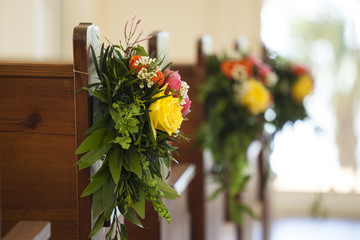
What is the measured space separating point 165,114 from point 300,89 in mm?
2228

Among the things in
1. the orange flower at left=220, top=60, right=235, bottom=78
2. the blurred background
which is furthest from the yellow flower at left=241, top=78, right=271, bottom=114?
the blurred background

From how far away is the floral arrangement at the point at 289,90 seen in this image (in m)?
3.17

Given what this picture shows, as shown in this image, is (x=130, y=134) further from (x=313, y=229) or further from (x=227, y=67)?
(x=313, y=229)

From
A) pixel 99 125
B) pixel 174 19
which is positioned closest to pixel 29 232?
pixel 99 125

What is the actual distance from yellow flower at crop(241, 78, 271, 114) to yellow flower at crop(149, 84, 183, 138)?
5.22 ft

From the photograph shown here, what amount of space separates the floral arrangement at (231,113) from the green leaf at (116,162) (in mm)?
1538

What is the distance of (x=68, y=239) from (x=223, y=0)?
406 centimetres

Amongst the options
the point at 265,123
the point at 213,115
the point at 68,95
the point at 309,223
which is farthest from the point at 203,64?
the point at 309,223

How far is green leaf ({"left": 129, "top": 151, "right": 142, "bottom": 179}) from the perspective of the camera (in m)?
1.11

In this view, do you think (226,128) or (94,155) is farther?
(226,128)

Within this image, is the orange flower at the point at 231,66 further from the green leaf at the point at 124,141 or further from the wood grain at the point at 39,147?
the green leaf at the point at 124,141

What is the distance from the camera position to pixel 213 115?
2713mm

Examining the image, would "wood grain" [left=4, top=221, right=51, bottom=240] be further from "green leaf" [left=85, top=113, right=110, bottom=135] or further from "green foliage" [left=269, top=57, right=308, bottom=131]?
"green foliage" [left=269, top=57, right=308, bottom=131]

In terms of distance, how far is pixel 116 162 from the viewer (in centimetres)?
112
